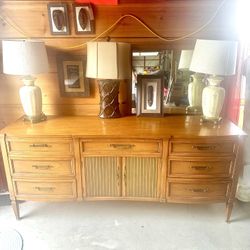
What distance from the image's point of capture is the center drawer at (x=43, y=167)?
68.7 inches

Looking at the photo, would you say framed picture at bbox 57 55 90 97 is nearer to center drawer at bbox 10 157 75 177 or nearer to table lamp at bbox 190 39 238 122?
center drawer at bbox 10 157 75 177

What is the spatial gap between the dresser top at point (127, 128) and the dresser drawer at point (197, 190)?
0.37m

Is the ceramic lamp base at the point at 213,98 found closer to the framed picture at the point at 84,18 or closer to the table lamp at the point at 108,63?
the table lamp at the point at 108,63

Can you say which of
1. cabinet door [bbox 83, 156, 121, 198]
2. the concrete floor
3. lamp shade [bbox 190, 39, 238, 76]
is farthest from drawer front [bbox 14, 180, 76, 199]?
lamp shade [bbox 190, 39, 238, 76]

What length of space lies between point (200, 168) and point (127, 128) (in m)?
0.59

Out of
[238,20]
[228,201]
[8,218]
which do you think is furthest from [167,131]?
[8,218]

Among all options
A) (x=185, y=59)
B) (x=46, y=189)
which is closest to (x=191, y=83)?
(x=185, y=59)

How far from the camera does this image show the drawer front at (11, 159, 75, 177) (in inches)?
68.8

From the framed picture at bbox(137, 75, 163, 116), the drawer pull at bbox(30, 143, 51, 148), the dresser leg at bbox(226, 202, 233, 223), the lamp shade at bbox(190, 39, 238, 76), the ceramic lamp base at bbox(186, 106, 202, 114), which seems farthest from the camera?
the ceramic lamp base at bbox(186, 106, 202, 114)

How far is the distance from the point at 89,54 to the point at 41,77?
527mm

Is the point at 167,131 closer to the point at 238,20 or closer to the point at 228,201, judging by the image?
the point at 228,201

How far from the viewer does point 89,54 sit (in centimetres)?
176

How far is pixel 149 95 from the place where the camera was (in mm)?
1943

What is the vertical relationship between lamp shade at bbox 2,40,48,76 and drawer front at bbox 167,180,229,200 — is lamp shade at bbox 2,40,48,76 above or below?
above
